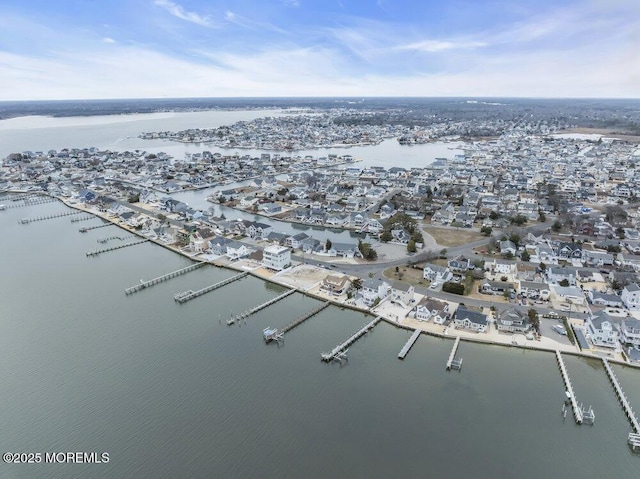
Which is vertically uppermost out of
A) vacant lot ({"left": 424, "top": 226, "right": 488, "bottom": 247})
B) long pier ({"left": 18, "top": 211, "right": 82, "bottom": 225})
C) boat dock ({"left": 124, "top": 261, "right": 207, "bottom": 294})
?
vacant lot ({"left": 424, "top": 226, "right": 488, "bottom": 247})

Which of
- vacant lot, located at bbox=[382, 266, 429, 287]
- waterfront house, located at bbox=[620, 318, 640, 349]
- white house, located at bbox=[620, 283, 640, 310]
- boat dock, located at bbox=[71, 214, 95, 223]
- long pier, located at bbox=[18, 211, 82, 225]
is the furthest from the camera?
boat dock, located at bbox=[71, 214, 95, 223]

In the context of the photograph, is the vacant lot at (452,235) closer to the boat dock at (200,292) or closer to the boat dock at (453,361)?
the boat dock at (453,361)

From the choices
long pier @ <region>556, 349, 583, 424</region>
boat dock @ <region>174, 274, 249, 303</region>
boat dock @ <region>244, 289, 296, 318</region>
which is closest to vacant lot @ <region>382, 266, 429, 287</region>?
boat dock @ <region>244, 289, 296, 318</region>

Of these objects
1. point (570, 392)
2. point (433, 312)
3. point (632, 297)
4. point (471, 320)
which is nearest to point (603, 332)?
point (570, 392)

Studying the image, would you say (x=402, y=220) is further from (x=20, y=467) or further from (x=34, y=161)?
(x=34, y=161)

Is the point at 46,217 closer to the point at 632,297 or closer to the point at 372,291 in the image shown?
the point at 372,291

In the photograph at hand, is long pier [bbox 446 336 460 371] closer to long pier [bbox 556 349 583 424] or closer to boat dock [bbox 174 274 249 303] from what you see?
long pier [bbox 556 349 583 424]

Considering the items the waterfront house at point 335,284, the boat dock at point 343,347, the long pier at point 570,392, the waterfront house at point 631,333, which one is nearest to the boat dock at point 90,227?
the waterfront house at point 335,284
